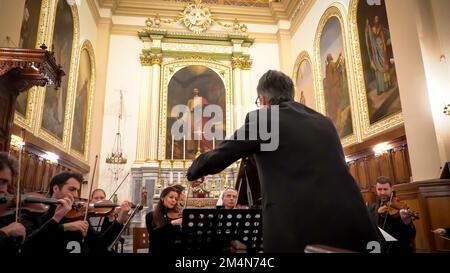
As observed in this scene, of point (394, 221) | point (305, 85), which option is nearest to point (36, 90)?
point (394, 221)

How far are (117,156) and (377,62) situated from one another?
8.60 metres

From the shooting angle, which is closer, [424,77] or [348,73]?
[424,77]

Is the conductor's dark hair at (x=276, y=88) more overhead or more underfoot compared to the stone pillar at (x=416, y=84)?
more underfoot

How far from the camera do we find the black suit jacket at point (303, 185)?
4.64 ft

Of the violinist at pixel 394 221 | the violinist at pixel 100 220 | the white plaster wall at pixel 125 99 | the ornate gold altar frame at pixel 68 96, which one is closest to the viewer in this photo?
the violinist at pixel 394 221

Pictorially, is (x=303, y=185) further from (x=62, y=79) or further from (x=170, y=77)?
(x=170, y=77)

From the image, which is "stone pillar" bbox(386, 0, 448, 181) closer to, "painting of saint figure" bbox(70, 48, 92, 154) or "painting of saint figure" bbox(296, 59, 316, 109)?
"painting of saint figure" bbox(296, 59, 316, 109)

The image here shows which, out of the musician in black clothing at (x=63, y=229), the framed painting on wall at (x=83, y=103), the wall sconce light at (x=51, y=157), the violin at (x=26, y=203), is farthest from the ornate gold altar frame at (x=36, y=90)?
the violin at (x=26, y=203)

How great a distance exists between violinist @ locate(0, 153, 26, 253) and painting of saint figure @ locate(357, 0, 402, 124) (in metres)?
7.44

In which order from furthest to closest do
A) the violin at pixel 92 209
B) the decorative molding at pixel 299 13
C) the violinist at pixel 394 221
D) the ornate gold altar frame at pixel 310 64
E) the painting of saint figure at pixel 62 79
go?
the decorative molding at pixel 299 13
the ornate gold altar frame at pixel 310 64
the painting of saint figure at pixel 62 79
the violinist at pixel 394 221
the violin at pixel 92 209

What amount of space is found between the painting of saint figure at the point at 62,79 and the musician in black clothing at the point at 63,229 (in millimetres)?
5565

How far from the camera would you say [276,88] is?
1.87m

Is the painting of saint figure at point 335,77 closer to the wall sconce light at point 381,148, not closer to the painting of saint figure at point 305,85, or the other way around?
the painting of saint figure at point 305,85
